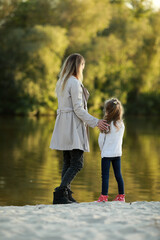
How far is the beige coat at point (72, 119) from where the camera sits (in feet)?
14.7

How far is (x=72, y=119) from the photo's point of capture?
14.9 feet

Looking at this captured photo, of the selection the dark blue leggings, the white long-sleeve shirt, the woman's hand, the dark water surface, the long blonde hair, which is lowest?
the dark water surface

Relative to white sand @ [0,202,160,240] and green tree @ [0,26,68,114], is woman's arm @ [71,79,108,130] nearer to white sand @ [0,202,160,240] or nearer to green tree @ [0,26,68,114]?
white sand @ [0,202,160,240]

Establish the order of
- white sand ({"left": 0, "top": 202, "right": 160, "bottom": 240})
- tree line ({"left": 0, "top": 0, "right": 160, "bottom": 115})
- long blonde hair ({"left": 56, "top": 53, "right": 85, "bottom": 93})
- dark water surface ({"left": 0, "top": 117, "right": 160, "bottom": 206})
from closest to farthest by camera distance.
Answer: white sand ({"left": 0, "top": 202, "right": 160, "bottom": 240}) < long blonde hair ({"left": 56, "top": 53, "right": 85, "bottom": 93}) < dark water surface ({"left": 0, "top": 117, "right": 160, "bottom": 206}) < tree line ({"left": 0, "top": 0, "right": 160, "bottom": 115})

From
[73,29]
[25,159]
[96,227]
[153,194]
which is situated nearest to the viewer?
[96,227]

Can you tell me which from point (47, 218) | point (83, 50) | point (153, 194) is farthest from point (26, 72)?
point (47, 218)

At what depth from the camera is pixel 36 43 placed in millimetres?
31781

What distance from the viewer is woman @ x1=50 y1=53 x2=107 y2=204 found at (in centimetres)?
449

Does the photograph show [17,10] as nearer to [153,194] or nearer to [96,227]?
[153,194]

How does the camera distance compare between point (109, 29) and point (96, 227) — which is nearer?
point (96, 227)

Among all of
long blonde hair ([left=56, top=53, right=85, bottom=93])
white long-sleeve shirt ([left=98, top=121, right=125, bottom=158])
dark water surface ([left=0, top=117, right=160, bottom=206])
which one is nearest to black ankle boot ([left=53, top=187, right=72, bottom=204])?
white long-sleeve shirt ([left=98, top=121, right=125, bottom=158])

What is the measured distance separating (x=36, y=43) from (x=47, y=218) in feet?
95.4

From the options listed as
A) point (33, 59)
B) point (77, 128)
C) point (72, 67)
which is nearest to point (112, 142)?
point (77, 128)

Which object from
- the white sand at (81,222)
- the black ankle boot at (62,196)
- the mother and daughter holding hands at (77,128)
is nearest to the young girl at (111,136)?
the mother and daughter holding hands at (77,128)
